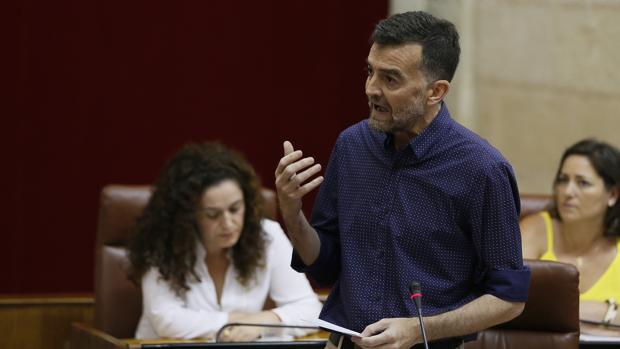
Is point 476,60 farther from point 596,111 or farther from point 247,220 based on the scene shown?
point 247,220

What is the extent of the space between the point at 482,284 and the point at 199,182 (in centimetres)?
165

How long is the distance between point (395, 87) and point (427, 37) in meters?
0.11

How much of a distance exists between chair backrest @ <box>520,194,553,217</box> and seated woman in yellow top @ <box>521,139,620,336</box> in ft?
0.16

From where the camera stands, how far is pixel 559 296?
3.01 m

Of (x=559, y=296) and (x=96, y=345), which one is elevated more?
(x=559, y=296)

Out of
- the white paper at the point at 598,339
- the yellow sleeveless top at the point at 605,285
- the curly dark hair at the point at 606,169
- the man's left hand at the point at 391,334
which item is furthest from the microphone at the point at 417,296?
the curly dark hair at the point at 606,169

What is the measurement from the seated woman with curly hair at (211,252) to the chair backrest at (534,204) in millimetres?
871

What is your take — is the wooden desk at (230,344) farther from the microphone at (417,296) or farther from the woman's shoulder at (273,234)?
the microphone at (417,296)

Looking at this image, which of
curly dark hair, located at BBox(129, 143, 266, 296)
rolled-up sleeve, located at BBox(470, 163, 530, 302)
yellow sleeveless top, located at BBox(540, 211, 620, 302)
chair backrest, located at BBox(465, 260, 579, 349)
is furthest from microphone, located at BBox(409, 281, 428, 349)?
yellow sleeveless top, located at BBox(540, 211, 620, 302)

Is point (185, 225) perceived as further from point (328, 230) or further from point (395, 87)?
point (395, 87)

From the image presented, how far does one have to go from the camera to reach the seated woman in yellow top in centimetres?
391

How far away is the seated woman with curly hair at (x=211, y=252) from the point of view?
3.61 m

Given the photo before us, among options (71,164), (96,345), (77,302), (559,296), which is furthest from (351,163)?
(71,164)

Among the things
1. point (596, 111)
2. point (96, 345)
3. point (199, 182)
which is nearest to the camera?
point (96, 345)
